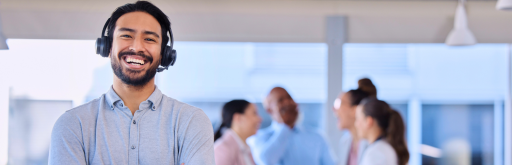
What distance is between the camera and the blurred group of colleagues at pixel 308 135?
236 cm

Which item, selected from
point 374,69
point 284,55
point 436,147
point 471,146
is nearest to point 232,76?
point 284,55

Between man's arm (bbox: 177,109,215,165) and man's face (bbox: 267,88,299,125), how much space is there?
7.41 ft

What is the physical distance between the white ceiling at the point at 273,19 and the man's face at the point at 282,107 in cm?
100

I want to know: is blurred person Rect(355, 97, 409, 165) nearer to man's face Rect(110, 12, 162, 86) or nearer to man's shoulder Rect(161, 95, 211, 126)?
man's shoulder Rect(161, 95, 211, 126)

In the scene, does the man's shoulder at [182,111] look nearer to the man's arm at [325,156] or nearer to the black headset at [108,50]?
the black headset at [108,50]

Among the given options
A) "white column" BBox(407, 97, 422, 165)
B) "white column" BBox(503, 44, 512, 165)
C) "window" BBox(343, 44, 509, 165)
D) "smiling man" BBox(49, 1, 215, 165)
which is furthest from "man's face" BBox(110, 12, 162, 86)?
"white column" BBox(503, 44, 512, 165)

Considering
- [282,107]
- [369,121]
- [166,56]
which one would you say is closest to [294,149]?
[282,107]

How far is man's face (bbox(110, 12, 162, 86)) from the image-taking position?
145 centimetres

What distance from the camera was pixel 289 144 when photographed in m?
3.69

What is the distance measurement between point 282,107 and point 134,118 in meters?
2.42

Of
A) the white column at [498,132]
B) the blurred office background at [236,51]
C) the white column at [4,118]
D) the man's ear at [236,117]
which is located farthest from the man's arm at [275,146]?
the white column at [498,132]

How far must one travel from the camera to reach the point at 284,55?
198 inches

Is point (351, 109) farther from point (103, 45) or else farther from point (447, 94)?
point (447, 94)

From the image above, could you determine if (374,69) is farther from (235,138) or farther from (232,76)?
(235,138)
